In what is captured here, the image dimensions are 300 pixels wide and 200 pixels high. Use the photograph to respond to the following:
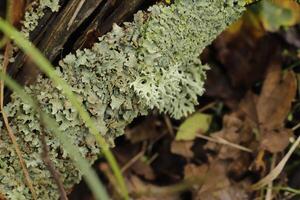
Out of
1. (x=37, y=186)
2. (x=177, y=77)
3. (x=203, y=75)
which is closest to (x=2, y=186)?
(x=37, y=186)

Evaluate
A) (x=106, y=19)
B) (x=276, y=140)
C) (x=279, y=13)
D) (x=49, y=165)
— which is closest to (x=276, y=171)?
(x=276, y=140)

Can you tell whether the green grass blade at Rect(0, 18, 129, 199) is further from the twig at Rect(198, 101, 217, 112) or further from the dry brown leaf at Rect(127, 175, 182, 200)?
the twig at Rect(198, 101, 217, 112)

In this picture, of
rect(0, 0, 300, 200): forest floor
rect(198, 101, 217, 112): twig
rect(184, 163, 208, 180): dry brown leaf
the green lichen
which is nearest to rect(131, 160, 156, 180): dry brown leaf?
rect(0, 0, 300, 200): forest floor

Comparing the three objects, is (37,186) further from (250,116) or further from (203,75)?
(250,116)

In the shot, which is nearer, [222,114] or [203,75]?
[203,75]

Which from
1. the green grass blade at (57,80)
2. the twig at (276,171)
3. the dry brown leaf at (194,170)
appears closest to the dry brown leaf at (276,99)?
the twig at (276,171)

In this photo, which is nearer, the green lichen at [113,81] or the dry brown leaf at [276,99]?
the green lichen at [113,81]

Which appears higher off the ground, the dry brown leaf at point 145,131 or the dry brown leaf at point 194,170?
the dry brown leaf at point 145,131

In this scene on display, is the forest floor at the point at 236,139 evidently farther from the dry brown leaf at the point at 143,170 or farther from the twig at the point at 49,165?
the twig at the point at 49,165
